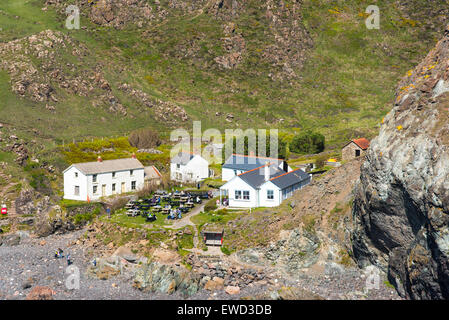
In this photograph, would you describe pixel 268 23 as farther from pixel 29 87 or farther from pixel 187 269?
pixel 187 269

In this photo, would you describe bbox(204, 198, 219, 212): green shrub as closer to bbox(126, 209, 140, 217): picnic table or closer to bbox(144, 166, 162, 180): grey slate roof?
bbox(126, 209, 140, 217): picnic table

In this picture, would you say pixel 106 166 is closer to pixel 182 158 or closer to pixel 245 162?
pixel 182 158

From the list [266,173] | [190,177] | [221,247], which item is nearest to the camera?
[221,247]

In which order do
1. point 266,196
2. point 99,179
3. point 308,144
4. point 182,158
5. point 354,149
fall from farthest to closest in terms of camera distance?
point 308,144
point 182,158
point 354,149
point 99,179
point 266,196

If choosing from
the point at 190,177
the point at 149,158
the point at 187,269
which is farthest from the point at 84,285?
the point at 149,158

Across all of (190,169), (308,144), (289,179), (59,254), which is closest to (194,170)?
(190,169)

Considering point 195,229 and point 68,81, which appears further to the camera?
point 68,81

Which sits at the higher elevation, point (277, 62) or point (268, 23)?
point (268, 23)
